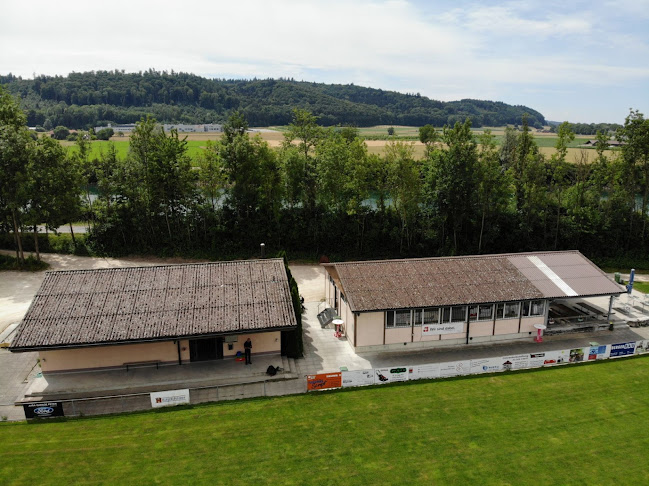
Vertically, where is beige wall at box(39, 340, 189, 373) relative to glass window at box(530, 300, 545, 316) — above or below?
below

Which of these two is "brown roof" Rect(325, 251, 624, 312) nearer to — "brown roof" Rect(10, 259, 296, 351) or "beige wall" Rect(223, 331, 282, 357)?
"beige wall" Rect(223, 331, 282, 357)

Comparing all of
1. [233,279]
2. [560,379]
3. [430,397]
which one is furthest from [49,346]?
[560,379]

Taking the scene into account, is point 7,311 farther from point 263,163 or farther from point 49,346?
point 263,163

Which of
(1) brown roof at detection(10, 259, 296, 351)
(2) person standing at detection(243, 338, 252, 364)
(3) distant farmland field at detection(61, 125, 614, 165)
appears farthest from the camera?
(3) distant farmland field at detection(61, 125, 614, 165)

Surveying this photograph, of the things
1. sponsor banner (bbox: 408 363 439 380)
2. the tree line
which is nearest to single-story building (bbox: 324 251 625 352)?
sponsor banner (bbox: 408 363 439 380)

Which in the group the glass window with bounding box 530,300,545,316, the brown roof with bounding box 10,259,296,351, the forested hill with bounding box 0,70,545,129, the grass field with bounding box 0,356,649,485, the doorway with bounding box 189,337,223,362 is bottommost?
the grass field with bounding box 0,356,649,485
